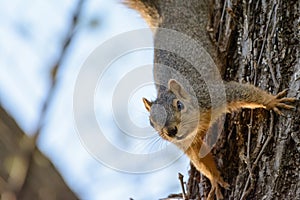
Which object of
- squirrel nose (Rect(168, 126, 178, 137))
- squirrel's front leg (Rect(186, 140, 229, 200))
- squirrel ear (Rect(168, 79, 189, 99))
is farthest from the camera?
squirrel ear (Rect(168, 79, 189, 99))

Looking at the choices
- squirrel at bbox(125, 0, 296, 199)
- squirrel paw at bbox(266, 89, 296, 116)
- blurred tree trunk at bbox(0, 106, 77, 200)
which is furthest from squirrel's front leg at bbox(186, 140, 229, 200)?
blurred tree trunk at bbox(0, 106, 77, 200)

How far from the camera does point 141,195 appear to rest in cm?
296

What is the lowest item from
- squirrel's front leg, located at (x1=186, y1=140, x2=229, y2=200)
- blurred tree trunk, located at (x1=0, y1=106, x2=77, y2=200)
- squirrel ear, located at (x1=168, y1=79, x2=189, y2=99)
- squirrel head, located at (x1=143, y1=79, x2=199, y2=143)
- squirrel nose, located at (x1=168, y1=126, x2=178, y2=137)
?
blurred tree trunk, located at (x1=0, y1=106, x2=77, y2=200)

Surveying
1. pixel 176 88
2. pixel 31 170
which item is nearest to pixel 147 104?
pixel 176 88

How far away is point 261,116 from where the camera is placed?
184 cm

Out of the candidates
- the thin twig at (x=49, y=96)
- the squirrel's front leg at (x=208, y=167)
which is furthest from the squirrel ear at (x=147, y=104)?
the thin twig at (x=49, y=96)

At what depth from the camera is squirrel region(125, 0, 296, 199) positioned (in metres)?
1.90

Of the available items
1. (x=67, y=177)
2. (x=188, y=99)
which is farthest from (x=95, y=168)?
(x=67, y=177)

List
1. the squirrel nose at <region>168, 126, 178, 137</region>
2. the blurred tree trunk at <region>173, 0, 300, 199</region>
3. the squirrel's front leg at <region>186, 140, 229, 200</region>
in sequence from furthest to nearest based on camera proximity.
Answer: the squirrel nose at <region>168, 126, 178, 137</region> → the squirrel's front leg at <region>186, 140, 229, 200</region> → the blurred tree trunk at <region>173, 0, 300, 199</region>

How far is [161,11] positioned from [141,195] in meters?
1.01

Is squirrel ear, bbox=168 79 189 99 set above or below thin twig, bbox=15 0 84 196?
above

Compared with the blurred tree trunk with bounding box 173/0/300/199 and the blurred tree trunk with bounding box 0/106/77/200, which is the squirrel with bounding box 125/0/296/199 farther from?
the blurred tree trunk with bounding box 0/106/77/200

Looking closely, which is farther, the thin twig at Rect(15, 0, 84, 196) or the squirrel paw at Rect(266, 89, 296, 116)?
the squirrel paw at Rect(266, 89, 296, 116)

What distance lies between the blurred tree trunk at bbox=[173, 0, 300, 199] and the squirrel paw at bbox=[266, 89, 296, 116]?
0.06 feet
